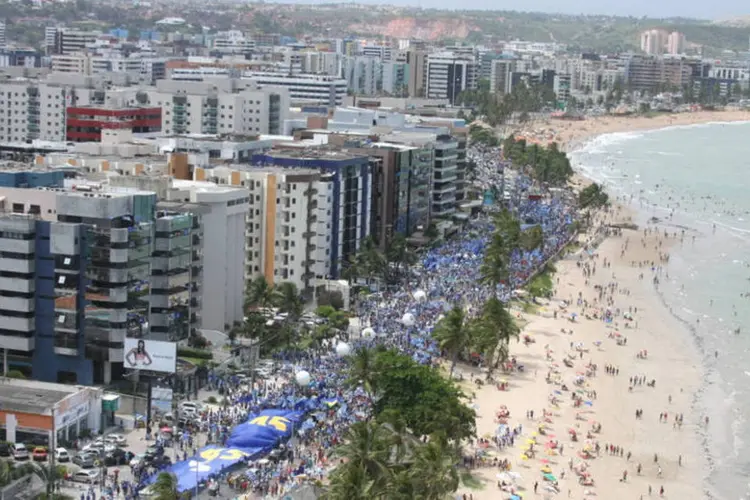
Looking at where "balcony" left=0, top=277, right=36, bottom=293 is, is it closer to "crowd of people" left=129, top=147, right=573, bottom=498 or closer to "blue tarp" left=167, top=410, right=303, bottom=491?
"crowd of people" left=129, top=147, right=573, bottom=498

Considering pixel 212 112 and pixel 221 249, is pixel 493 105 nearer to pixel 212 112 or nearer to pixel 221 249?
pixel 212 112

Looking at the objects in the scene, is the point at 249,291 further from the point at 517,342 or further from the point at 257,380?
the point at 517,342

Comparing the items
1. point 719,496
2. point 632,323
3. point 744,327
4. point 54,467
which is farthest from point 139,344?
point 744,327

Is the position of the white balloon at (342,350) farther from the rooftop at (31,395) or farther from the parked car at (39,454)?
the parked car at (39,454)

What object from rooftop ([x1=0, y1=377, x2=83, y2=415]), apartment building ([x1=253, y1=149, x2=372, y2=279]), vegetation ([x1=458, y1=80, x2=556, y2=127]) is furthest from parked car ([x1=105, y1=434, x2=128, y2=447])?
vegetation ([x1=458, y1=80, x2=556, y2=127])

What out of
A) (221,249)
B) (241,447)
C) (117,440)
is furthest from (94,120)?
(241,447)

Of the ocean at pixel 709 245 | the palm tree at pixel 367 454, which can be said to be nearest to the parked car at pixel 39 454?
the palm tree at pixel 367 454
